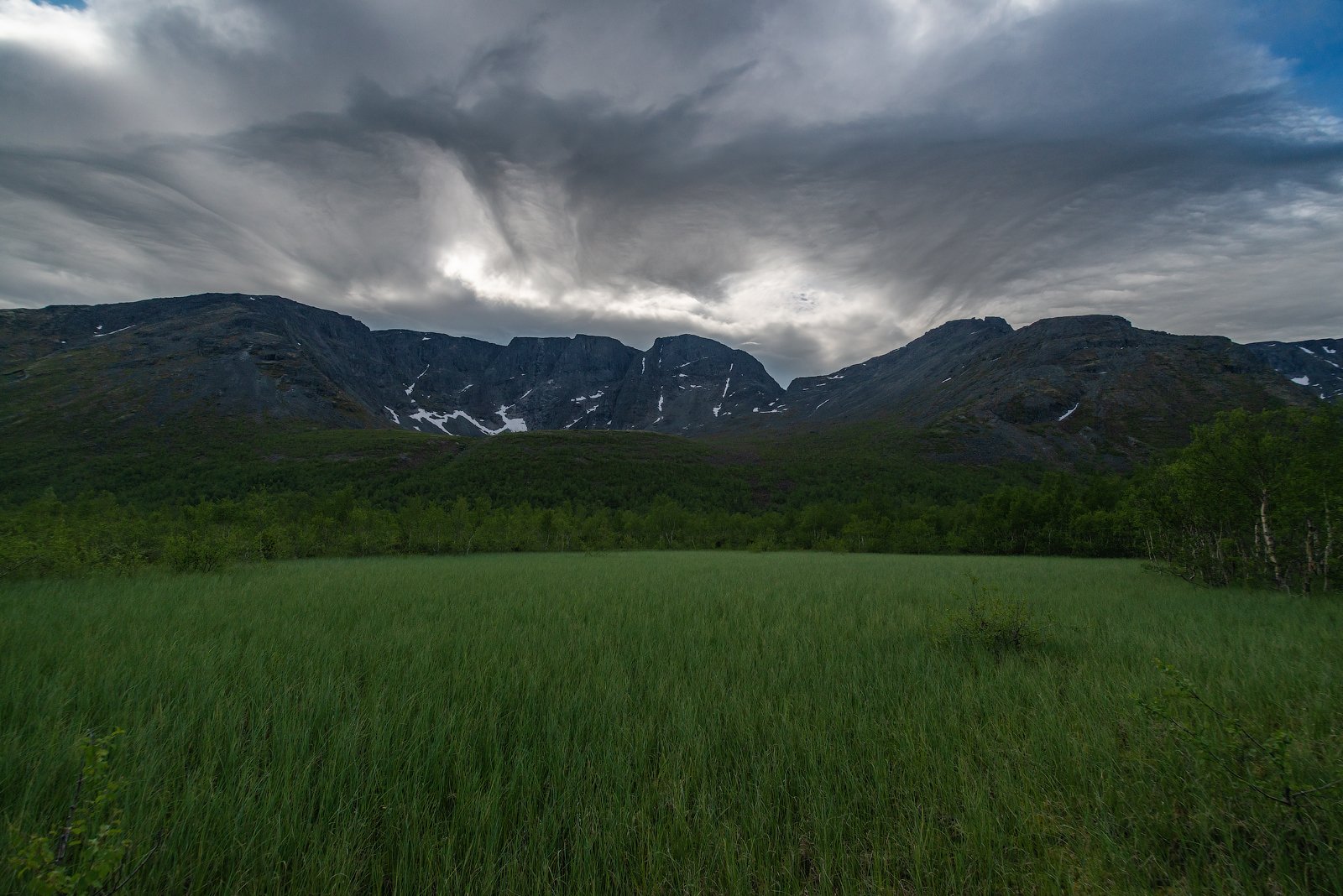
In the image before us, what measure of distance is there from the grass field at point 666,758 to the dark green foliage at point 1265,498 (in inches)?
251

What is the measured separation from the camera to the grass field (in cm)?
232

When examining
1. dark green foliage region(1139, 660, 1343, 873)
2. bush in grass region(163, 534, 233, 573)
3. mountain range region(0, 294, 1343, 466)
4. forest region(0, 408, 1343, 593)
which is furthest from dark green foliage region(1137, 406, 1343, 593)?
mountain range region(0, 294, 1343, 466)

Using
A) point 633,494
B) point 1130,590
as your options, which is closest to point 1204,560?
point 1130,590

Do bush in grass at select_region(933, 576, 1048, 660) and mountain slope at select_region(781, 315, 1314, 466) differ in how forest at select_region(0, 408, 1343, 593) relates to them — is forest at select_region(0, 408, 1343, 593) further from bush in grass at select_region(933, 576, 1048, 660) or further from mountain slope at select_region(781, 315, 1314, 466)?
mountain slope at select_region(781, 315, 1314, 466)

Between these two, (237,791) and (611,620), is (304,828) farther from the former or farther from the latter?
(611,620)

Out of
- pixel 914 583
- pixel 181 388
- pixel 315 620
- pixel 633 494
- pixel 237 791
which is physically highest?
pixel 181 388

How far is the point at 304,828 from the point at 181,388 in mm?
177873

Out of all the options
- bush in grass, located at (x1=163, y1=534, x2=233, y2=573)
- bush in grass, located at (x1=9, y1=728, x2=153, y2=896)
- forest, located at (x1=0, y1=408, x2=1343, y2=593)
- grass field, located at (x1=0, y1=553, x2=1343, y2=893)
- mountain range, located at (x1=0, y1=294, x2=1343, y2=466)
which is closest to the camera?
bush in grass, located at (x1=9, y1=728, x2=153, y2=896)

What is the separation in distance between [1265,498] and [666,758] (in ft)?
52.2

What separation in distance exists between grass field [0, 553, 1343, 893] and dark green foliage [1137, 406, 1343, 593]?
20.9ft

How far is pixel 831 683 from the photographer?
4.80 metres

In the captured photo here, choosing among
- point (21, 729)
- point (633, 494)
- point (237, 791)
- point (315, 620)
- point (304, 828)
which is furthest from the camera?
point (633, 494)

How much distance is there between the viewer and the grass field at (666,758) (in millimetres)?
2322

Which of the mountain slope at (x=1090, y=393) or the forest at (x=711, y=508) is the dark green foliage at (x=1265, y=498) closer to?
the forest at (x=711, y=508)
